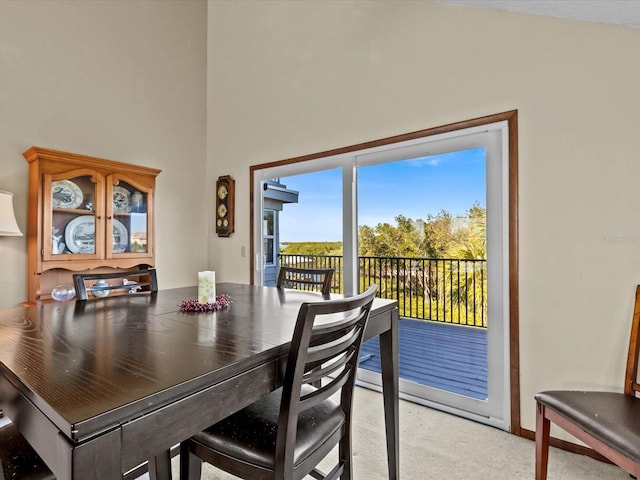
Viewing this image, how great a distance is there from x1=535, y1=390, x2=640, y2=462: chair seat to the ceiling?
1732 millimetres

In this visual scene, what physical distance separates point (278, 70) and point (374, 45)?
3.36 feet

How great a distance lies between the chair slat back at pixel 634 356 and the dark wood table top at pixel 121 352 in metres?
1.11

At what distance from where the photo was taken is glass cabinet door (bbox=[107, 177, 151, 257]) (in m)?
2.83

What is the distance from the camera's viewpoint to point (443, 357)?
2535mm

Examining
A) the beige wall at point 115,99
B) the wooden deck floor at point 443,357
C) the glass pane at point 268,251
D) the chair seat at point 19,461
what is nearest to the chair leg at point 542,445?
the wooden deck floor at point 443,357

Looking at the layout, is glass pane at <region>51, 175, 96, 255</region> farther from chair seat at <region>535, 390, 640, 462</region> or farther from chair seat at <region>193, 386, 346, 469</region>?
chair seat at <region>535, 390, 640, 462</region>

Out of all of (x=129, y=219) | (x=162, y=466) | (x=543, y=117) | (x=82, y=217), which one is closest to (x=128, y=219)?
(x=129, y=219)

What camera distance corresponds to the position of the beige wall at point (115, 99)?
255 cm

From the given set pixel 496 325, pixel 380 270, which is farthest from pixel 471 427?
pixel 380 270

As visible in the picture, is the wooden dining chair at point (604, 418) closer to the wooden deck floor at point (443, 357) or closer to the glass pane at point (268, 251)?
the wooden deck floor at point (443, 357)

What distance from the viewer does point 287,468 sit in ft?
3.22

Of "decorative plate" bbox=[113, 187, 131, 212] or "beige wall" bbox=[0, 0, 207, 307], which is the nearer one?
"beige wall" bbox=[0, 0, 207, 307]

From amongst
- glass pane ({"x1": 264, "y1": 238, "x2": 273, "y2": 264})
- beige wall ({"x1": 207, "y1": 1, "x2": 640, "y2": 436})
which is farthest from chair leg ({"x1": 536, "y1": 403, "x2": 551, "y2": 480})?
glass pane ({"x1": 264, "y1": 238, "x2": 273, "y2": 264})

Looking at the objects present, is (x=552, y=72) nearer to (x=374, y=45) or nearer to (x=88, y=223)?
(x=374, y=45)
